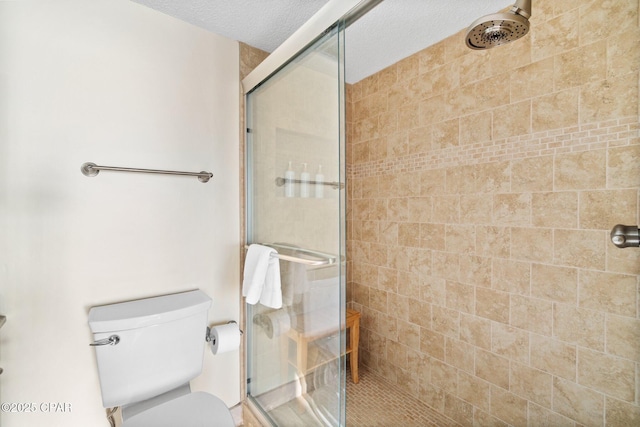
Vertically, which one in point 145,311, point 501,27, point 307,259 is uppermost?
point 501,27

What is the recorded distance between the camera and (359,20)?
1565 millimetres

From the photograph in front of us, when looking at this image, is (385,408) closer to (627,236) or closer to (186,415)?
(186,415)

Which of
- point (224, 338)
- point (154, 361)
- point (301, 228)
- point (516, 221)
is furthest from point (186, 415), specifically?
point (516, 221)

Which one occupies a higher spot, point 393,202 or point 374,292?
point 393,202

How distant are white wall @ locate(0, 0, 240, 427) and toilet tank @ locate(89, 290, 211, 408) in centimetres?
16

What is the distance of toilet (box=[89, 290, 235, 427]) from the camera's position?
1.11 metres

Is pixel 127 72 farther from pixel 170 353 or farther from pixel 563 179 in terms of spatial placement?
pixel 563 179

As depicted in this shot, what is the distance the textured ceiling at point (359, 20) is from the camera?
4.53 feet

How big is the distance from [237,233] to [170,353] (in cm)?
66

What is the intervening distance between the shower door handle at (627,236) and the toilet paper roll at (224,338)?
5.10ft

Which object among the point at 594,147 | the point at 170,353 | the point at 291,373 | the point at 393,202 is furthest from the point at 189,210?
the point at 594,147

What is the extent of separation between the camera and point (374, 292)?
84.7 inches

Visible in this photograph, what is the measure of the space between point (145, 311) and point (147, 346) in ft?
0.46

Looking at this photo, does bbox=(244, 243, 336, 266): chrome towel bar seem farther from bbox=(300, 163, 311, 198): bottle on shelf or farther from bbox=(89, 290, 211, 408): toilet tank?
bbox=(89, 290, 211, 408): toilet tank
